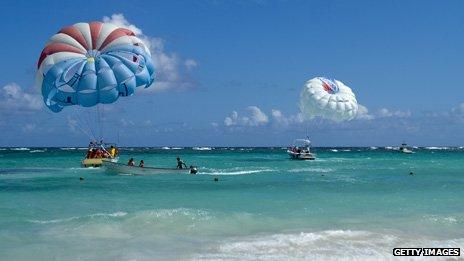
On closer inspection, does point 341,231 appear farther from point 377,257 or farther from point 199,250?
point 199,250

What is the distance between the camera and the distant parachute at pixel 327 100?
35.2 meters

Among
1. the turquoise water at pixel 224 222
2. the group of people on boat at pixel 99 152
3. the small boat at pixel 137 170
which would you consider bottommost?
the turquoise water at pixel 224 222

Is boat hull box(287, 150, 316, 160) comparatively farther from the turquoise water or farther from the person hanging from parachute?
the person hanging from parachute

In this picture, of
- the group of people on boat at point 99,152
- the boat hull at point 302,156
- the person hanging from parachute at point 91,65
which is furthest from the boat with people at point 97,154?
the boat hull at point 302,156

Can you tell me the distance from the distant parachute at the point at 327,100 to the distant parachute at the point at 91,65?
561 inches

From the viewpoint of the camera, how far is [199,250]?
34.5 ft

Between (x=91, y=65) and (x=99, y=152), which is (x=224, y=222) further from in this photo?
(x=99, y=152)

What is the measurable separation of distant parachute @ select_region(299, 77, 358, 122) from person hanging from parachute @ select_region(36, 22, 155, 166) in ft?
46.8

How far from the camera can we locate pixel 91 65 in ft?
76.5

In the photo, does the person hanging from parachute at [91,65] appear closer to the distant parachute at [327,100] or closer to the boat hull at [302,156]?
the distant parachute at [327,100]

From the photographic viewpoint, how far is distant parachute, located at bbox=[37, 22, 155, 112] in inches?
914

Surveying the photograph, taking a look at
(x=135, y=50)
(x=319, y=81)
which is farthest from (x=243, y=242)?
(x=319, y=81)

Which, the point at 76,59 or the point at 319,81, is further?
the point at 319,81

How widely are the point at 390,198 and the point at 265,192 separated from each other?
195 inches
